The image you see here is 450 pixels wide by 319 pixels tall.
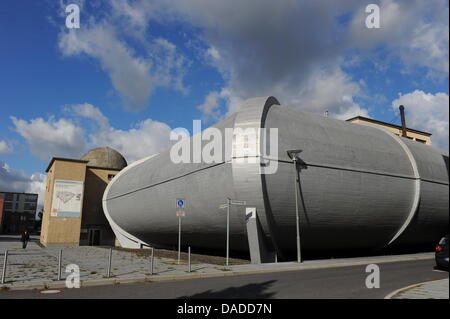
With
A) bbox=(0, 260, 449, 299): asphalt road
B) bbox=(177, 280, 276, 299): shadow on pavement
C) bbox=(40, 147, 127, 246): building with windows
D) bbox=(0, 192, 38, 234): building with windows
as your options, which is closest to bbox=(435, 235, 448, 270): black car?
bbox=(0, 260, 449, 299): asphalt road

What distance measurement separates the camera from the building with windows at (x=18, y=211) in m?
105

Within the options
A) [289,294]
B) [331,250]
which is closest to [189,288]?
[289,294]

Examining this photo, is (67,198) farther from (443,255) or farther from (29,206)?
(29,206)

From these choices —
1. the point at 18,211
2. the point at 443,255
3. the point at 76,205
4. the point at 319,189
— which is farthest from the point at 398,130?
the point at 18,211

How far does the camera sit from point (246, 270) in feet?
48.5

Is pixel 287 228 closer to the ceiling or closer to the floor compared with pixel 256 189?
closer to the floor

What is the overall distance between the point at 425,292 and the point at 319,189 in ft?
35.7

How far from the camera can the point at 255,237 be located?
59.7ft

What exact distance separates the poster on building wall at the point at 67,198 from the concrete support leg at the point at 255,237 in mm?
27833

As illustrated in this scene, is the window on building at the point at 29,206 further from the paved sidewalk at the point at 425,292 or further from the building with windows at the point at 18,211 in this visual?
the paved sidewalk at the point at 425,292

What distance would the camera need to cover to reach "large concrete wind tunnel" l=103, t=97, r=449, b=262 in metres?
18.6

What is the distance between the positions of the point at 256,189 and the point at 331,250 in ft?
28.6
